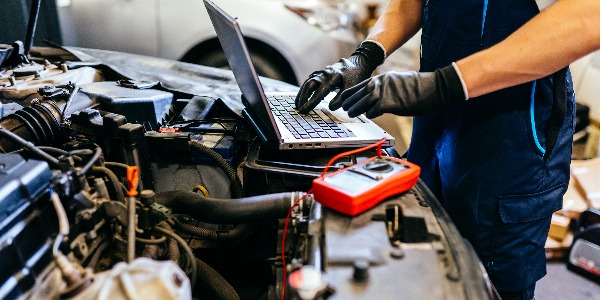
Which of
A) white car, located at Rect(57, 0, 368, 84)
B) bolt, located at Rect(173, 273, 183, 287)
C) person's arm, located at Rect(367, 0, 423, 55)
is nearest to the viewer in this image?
bolt, located at Rect(173, 273, 183, 287)

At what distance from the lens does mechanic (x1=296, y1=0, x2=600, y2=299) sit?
989 mm

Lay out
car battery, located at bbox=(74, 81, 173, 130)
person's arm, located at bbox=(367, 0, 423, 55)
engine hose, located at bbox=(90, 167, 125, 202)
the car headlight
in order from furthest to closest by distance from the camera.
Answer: the car headlight < person's arm, located at bbox=(367, 0, 423, 55) < car battery, located at bbox=(74, 81, 173, 130) < engine hose, located at bbox=(90, 167, 125, 202)

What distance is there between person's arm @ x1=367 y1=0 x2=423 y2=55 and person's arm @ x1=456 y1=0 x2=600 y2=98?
46 centimetres

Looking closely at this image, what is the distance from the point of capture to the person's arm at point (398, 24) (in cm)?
Answer: 143

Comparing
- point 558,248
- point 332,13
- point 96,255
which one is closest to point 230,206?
point 96,255

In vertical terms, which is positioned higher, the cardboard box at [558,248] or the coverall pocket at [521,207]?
the coverall pocket at [521,207]

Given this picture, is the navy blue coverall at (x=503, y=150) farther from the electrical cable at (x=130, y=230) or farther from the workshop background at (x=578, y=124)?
the workshop background at (x=578, y=124)

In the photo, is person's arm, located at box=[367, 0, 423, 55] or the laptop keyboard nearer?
the laptop keyboard

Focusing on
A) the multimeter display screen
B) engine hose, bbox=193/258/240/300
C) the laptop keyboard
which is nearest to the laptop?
the laptop keyboard

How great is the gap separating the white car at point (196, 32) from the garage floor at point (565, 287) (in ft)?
5.74

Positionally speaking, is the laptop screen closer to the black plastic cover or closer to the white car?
the black plastic cover

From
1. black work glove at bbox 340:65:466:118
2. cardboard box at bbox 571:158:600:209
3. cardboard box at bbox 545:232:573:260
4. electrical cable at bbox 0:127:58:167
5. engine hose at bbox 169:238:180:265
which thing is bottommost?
cardboard box at bbox 545:232:573:260

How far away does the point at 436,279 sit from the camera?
698 mm

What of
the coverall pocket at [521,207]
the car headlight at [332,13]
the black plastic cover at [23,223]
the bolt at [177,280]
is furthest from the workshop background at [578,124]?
the bolt at [177,280]
